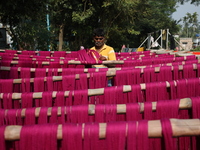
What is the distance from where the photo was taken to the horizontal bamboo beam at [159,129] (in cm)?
107

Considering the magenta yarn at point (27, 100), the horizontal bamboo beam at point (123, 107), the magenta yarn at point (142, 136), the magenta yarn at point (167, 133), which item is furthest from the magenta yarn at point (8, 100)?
the magenta yarn at point (167, 133)

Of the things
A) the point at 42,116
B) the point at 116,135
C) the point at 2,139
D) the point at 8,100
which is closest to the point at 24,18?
the point at 8,100

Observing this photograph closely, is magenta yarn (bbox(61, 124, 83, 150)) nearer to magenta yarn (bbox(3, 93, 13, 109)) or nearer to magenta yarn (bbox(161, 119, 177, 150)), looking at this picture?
magenta yarn (bbox(161, 119, 177, 150))

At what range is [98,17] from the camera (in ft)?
61.3

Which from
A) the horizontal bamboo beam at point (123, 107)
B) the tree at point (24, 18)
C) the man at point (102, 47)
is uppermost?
the tree at point (24, 18)

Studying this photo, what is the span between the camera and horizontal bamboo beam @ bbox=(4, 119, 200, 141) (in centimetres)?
107

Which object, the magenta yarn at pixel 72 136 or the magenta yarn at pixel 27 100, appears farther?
the magenta yarn at pixel 27 100

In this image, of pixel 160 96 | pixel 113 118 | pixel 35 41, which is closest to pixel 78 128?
pixel 113 118

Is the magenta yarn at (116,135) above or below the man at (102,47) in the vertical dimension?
below

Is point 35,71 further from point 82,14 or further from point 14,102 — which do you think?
point 82,14

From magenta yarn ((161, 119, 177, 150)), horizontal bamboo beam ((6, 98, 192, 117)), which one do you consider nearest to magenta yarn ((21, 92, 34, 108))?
horizontal bamboo beam ((6, 98, 192, 117))

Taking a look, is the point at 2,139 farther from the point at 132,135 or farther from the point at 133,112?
the point at 133,112

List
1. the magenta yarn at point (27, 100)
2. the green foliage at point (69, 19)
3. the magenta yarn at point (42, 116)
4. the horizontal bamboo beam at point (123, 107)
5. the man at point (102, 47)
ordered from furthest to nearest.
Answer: the green foliage at point (69, 19) < the man at point (102, 47) < the magenta yarn at point (27, 100) < the magenta yarn at point (42, 116) < the horizontal bamboo beam at point (123, 107)

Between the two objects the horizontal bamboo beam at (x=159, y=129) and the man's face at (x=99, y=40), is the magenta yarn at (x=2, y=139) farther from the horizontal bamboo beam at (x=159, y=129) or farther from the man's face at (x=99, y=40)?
the man's face at (x=99, y=40)
